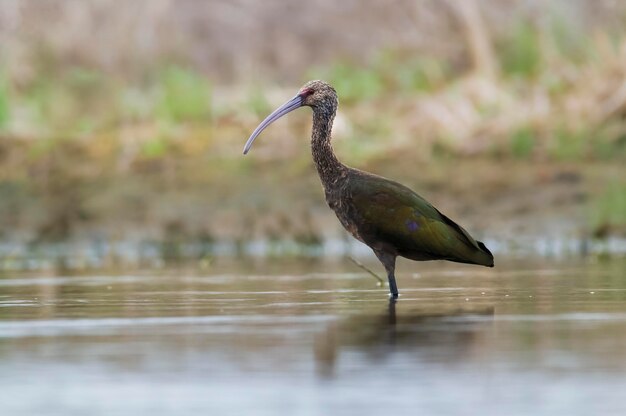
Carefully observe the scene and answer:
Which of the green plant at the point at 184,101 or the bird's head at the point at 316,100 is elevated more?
the green plant at the point at 184,101

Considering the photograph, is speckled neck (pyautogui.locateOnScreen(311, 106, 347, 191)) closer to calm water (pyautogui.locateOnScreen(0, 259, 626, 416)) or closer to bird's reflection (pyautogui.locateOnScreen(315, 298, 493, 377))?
calm water (pyautogui.locateOnScreen(0, 259, 626, 416))

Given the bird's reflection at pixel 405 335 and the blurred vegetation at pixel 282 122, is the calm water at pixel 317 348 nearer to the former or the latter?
the bird's reflection at pixel 405 335

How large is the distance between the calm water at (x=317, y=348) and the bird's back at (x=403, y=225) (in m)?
0.34

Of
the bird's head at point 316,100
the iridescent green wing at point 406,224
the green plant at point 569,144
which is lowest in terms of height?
the iridescent green wing at point 406,224

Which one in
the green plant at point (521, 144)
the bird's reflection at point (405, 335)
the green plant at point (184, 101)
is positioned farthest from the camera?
the green plant at point (184, 101)

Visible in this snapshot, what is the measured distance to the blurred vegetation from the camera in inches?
818

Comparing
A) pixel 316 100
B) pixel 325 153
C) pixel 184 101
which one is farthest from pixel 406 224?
pixel 184 101

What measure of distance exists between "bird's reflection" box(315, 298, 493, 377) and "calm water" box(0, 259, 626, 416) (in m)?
0.01

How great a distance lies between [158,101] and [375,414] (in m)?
17.5

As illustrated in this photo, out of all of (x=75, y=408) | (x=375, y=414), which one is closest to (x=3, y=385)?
(x=75, y=408)

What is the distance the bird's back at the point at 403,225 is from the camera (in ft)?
39.7

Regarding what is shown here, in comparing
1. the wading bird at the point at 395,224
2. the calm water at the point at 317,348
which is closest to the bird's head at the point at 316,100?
the wading bird at the point at 395,224

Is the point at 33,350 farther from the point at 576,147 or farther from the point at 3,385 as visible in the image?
the point at 576,147

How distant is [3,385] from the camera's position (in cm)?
758
